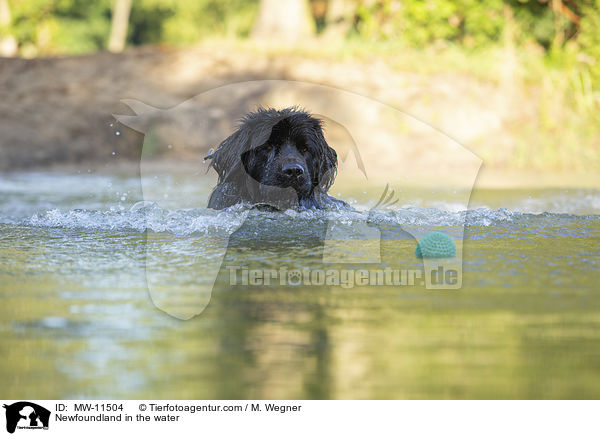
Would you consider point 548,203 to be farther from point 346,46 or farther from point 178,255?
point 346,46

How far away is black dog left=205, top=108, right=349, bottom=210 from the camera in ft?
23.0

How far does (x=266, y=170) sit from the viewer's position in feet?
23.2

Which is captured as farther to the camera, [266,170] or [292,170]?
[266,170]

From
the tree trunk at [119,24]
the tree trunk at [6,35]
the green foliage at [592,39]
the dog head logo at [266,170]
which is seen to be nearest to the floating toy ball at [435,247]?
the dog head logo at [266,170]

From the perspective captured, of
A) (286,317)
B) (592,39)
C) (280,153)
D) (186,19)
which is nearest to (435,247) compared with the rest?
(286,317)

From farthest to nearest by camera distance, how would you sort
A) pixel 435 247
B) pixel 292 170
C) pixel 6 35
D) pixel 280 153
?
pixel 6 35, pixel 280 153, pixel 292 170, pixel 435 247

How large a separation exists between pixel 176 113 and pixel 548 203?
9.87 meters

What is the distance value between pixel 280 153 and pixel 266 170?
0.19 m

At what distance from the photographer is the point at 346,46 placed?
67.8 ft

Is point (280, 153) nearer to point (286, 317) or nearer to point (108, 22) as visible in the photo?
point (286, 317)

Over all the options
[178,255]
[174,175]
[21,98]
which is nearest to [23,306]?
[178,255]
